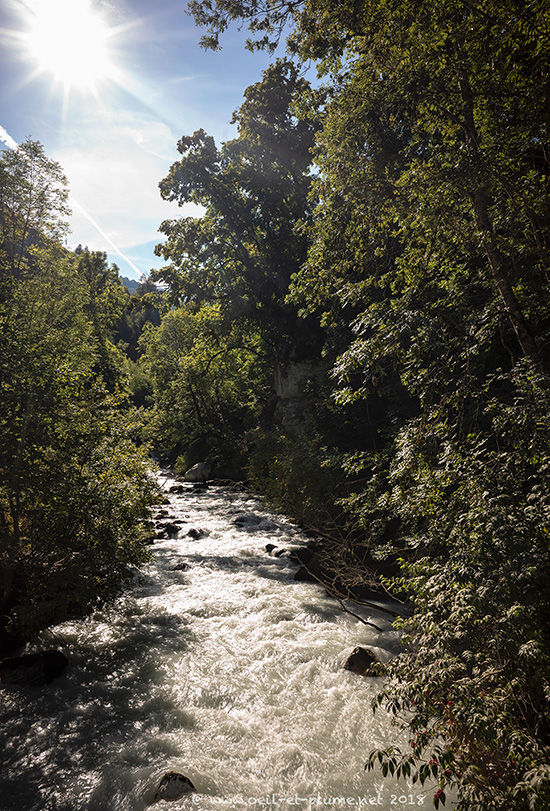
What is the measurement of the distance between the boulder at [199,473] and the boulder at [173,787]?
77.7 ft

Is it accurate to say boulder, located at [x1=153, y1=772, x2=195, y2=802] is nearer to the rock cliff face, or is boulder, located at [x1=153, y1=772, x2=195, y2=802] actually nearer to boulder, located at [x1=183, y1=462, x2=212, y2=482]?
the rock cliff face

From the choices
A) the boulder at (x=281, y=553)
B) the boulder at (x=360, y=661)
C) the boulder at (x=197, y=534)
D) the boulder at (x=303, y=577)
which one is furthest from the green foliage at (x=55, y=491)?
the boulder at (x=197, y=534)

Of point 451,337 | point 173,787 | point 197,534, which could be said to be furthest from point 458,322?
point 197,534

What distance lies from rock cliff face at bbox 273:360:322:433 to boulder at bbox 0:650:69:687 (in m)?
15.1

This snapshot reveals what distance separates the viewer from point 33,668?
6863 mm

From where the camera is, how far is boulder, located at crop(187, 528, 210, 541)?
50.7ft

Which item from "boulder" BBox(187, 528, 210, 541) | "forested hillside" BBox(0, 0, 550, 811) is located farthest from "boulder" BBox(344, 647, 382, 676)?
"boulder" BBox(187, 528, 210, 541)

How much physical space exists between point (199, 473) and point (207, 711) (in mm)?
22567

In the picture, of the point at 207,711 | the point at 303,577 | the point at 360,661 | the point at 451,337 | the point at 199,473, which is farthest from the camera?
the point at 199,473

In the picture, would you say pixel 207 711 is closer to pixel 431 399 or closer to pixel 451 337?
pixel 431 399

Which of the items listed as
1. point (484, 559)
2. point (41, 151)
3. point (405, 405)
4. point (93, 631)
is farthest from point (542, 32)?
point (41, 151)

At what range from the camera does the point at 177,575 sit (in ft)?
38.6

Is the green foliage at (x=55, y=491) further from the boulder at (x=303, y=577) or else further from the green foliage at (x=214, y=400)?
the green foliage at (x=214, y=400)

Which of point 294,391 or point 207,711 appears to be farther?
point 294,391
